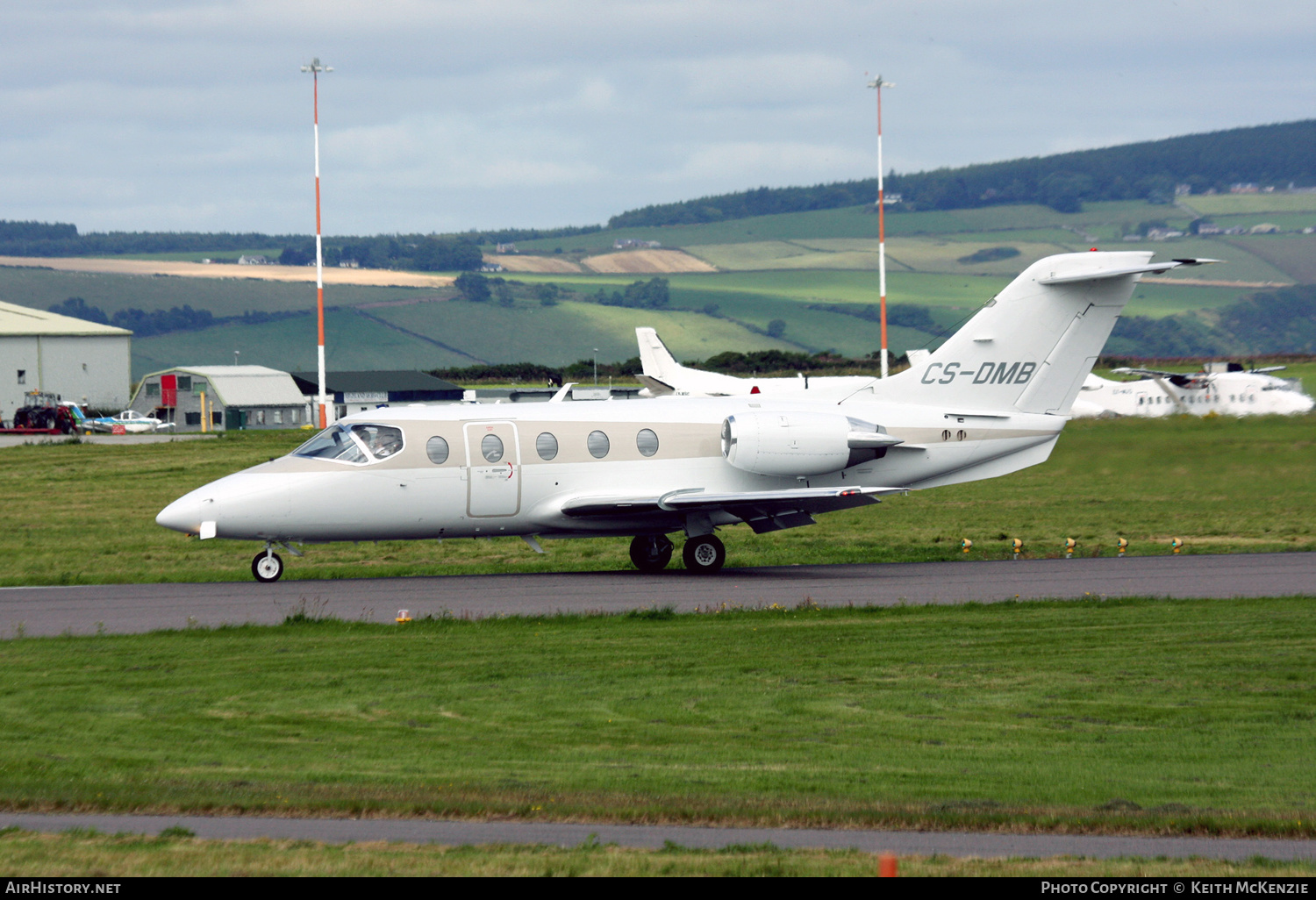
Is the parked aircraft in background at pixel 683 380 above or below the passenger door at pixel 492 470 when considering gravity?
above

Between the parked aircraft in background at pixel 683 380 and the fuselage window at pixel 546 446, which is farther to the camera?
the parked aircraft in background at pixel 683 380

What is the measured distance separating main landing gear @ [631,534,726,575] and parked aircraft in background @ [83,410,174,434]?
65762 mm

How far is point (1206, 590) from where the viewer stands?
2097 centimetres

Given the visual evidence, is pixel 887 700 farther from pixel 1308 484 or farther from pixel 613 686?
pixel 1308 484

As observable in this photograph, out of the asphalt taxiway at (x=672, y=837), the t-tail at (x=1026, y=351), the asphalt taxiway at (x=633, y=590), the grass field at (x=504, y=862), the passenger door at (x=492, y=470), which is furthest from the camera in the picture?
the t-tail at (x=1026, y=351)

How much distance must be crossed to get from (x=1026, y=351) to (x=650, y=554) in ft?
27.9

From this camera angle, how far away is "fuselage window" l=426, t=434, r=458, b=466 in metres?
24.0

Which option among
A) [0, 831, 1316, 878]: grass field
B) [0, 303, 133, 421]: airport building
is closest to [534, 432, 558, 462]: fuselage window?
[0, 831, 1316, 878]: grass field

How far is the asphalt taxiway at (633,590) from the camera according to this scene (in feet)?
65.3

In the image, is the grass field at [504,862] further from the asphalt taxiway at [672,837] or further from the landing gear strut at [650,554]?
the landing gear strut at [650,554]

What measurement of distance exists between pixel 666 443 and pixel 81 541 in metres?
15.0

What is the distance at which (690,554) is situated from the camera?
989 inches

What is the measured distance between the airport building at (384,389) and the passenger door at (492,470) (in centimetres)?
9065

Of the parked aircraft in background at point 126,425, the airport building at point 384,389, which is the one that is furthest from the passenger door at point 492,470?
the airport building at point 384,389
